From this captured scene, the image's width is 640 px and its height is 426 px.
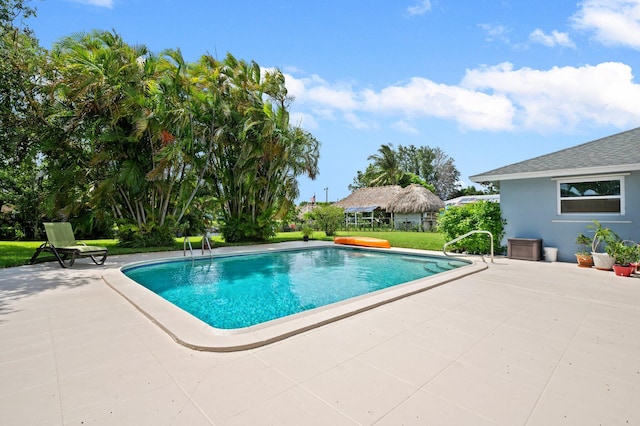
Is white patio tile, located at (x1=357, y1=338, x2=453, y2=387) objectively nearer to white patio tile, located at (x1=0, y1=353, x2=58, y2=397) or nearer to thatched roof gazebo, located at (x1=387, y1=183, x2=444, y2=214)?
white patio tile, located at (x1=0, y1=353, x2=58, y2=397)

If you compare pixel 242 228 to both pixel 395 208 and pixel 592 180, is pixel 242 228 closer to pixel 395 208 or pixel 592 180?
pixel 592 180

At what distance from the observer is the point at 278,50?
1316 cm

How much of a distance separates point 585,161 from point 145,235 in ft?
50.0

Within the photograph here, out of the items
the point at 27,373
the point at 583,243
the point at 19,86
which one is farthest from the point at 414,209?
the point at 27,373

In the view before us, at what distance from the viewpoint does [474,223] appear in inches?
420

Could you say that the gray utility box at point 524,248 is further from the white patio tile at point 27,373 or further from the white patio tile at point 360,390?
the white patio tile at point 27,373

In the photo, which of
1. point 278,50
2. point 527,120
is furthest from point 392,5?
point 527,120

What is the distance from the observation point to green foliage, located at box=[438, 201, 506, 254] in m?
10.3

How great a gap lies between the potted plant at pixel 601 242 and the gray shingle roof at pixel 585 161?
155 centimetres

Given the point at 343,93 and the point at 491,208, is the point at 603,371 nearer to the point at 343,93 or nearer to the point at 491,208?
the point at 491,208

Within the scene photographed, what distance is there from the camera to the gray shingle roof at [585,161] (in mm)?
8070

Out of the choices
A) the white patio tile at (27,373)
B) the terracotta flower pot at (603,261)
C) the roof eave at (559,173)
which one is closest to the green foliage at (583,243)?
the terracotta flower pot at (603,261)

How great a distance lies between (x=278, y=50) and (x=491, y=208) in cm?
1074

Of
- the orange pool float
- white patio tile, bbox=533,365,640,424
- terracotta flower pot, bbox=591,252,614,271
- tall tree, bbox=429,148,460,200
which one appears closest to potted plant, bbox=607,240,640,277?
terracotta flower pot, bbox=591,252,614,271
